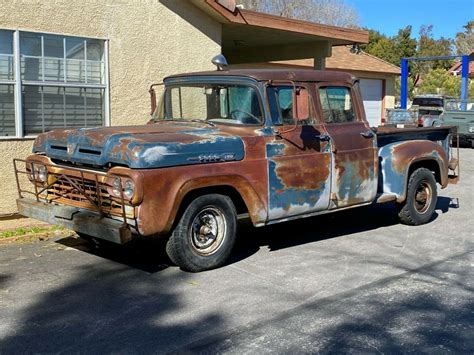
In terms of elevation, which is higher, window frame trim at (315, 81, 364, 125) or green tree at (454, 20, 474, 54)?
green tree at (454, 20, 474, 54)

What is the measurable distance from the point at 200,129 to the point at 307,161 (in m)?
1.26

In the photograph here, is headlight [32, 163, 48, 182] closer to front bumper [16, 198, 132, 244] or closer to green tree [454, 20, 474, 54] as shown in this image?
front bumper [16, 198, 132, 244]

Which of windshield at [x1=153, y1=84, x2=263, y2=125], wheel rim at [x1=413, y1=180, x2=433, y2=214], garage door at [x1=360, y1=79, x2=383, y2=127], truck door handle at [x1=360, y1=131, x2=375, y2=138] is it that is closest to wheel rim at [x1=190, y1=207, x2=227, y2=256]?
windshield at [x1=153, y1=84, x2=263, y2=125]

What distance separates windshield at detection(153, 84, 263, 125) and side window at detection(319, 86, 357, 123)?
1.04 metres

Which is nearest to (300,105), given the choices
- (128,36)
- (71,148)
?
(71,148)

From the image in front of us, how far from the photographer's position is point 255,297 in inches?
213

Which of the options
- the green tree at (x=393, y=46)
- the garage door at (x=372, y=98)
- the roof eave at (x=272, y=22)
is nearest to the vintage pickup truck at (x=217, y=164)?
the roof eave at (x=272, y=22)

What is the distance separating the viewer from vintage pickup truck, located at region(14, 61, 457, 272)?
18.0 feet

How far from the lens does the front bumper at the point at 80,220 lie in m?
5.43

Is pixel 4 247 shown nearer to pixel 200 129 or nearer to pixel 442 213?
pixel 200 129

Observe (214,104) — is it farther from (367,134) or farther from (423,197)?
(423,197)

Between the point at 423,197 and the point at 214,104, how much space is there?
11.7 ft

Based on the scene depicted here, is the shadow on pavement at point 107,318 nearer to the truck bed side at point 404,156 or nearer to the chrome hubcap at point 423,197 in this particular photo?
the truck bed side at point 404,156

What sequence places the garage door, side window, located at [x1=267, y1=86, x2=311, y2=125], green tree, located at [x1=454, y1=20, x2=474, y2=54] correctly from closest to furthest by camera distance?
side window, located at [x1=267, y1=86, x2=311, y2=125]
the garage door
green tree, located at [x1=454, y1=20, x2=474, y2=54]
